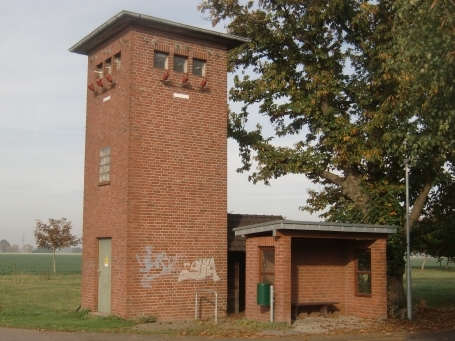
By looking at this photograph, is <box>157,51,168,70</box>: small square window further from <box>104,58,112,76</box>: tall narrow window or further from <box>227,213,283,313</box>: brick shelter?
<box>227,213,283,313</box>: brick shelter

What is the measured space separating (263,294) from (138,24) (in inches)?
337

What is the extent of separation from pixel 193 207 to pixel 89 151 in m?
4.10

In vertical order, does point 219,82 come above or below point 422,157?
above

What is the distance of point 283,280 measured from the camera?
17109mm

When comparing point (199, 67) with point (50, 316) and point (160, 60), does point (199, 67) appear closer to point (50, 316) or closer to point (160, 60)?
point (160, 60)

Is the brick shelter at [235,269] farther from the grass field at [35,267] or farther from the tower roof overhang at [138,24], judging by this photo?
the grass field at [35,267]

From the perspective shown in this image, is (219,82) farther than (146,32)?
Yes

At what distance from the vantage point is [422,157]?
66.1 feet

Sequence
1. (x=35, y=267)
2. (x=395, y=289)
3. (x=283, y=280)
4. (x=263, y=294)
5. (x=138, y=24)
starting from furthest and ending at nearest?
(x=35, y=267), (x=395, y=289), (x=138, y=24), (x=263, y=294), (x=283, y=280)

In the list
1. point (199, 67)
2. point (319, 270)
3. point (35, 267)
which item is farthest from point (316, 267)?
point (35, 267)

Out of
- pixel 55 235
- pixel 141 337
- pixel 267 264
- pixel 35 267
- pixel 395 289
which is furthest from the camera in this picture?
pixel 35 267

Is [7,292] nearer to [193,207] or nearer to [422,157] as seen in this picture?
[193,207]

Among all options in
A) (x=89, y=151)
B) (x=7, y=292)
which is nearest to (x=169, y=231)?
(x=89, y=151)

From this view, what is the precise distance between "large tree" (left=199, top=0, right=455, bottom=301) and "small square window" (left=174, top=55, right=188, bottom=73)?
444 centimetres
